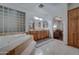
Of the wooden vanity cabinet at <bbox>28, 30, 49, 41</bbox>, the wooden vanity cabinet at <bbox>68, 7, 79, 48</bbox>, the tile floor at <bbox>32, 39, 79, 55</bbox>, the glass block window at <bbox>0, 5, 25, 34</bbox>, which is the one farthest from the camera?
the wooden vanity cabinet at <bbox>68, 7, 79, 48</bbox>

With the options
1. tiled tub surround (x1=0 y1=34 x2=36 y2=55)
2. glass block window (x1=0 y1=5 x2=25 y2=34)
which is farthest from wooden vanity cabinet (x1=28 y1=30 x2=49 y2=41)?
glass block window (x1=0 y1=5 x2=25 y2=34)

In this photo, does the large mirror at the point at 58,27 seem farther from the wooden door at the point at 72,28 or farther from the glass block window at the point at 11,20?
the glass block window at the point at 11,20

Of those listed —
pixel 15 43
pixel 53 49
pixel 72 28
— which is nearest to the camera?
pixel 15 43

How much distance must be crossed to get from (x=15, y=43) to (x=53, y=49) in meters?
0.77

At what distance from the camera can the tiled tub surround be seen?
1.98 m

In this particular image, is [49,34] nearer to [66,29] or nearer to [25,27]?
[66,29]

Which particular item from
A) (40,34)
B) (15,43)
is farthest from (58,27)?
(15,43)

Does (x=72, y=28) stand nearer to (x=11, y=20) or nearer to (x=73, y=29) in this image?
(x=73, y=29)

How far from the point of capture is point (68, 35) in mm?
2473

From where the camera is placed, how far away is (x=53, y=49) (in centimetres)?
234

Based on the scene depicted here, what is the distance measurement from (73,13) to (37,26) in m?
0.86

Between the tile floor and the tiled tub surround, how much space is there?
0.17 m

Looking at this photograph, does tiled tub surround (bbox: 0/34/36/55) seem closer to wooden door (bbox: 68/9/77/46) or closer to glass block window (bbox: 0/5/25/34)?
glass block window (bbox: 0/5/25/34)

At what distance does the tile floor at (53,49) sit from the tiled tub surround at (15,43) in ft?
0.55
